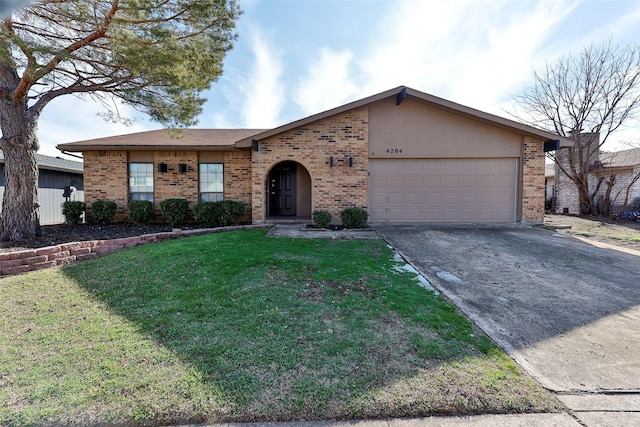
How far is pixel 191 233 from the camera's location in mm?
7879

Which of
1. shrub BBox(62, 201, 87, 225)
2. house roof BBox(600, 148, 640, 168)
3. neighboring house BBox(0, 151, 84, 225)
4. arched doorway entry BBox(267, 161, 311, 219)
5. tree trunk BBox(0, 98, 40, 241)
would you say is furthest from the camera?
house roof BBox(600, 148, 640, 168)

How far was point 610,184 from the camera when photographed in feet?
45.0

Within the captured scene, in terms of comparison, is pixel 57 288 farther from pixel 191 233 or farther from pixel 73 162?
pixel 73 162

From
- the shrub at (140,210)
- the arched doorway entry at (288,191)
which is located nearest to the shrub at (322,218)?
the arched doorway entry at (288,191)

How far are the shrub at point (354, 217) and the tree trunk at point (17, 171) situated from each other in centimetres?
797

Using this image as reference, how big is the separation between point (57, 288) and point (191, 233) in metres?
3.77

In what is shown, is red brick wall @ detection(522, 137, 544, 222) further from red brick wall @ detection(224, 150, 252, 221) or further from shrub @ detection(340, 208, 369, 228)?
red brick wall @ detection(224, 150, 252, 221)

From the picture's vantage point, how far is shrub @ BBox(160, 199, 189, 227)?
961cm

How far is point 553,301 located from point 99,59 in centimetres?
952

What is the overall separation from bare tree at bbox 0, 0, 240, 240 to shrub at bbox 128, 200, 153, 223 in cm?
285

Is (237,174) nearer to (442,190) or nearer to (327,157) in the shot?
(327,157)

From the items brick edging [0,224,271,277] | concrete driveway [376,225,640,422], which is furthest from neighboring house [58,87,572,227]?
brick edging [0,224,271,277]

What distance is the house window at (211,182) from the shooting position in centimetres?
1043

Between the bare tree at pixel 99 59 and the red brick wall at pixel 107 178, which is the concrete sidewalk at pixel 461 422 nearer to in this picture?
the bare tree at pixel 99 59
